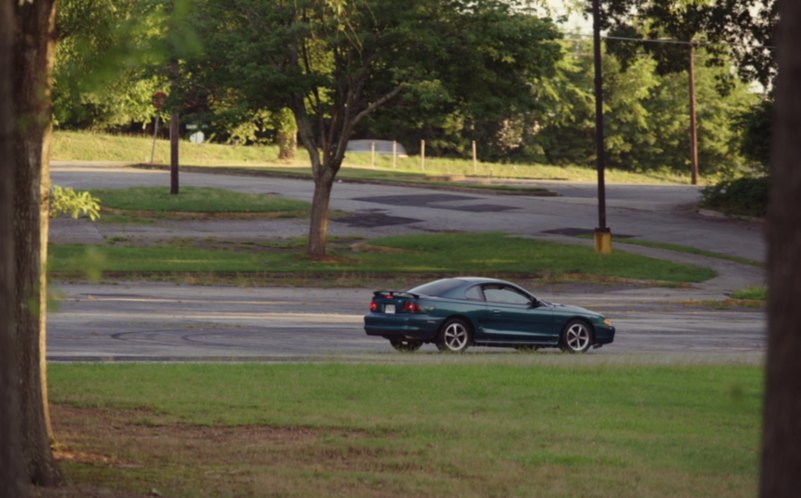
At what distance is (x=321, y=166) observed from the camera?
37938 mm

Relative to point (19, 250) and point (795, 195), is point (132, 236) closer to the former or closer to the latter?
point (19, 250)

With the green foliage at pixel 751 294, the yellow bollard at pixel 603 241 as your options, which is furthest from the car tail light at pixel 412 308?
the yellow bollard at pixel 603 241

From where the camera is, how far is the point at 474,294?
2244 cm

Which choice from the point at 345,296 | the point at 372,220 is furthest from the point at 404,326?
the point at 372,220

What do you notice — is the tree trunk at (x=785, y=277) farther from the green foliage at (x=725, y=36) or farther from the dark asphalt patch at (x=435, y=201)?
the dark asphalt patch at (x=435, y=201)

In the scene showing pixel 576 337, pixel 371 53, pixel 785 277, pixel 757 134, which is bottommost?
pixel 576 337

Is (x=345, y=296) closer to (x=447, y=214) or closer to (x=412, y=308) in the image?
(x=412, y=308)

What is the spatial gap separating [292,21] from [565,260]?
1034cm

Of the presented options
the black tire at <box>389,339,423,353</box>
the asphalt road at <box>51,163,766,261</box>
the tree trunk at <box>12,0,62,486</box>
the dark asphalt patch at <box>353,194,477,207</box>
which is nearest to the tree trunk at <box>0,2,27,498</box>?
the tree trunk at <box>12,0,62,486</box>

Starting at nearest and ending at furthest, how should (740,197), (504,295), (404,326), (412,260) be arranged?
1. (404,326)
2. (504,295)
3. (412,260)
4. (740,197)

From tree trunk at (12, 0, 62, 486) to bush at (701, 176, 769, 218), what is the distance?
44867 mm

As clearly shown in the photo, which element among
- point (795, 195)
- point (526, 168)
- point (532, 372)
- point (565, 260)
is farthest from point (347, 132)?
point (526, 168)

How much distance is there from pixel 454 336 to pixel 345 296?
10072mm

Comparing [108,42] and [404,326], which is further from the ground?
[108,42]
